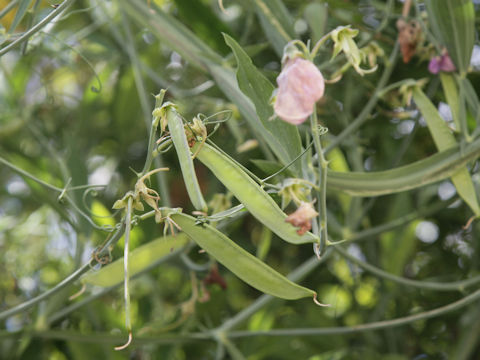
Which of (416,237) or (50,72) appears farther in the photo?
(50,72)

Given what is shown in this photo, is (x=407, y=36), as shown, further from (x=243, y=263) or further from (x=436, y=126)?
(x=243, y=263)

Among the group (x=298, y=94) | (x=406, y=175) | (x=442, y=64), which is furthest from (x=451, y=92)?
(x=298, y=94)

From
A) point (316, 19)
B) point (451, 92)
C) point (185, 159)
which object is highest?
point (185, 159)

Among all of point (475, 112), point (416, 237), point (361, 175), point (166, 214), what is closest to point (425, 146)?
point (416, 237)

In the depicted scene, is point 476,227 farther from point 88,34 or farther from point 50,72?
point 50,72

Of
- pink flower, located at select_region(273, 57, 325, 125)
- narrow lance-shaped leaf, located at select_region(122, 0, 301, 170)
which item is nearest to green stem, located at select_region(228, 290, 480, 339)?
narrow lance-shaped leaf, located at select_region(122, 0, 301, 170)

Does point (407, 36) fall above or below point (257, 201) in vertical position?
below

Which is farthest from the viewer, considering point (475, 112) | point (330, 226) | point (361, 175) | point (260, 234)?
point (260, 234)
